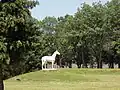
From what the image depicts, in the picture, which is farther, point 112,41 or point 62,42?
point 62,42

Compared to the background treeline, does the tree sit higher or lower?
lower

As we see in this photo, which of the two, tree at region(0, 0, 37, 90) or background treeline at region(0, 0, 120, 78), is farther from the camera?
background treeline at region(0, 0, 120, 78)

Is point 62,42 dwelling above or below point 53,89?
above

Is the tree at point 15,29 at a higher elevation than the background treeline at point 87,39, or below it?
below

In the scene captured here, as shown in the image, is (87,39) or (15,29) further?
(87,39)

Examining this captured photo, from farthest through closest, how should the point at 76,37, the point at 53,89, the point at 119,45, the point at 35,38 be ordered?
the point at 76,37
the point at 119,45
the point at 53,89
the point at 35,38

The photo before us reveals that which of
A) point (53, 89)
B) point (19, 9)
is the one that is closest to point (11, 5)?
point (19, 9)

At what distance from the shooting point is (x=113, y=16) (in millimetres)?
85562

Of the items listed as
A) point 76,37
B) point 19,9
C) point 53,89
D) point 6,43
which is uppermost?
point 76,37

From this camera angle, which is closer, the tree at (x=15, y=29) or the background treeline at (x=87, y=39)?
the tree at (x=15, y=29)

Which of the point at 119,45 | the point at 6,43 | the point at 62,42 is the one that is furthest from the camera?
the point at 62,42

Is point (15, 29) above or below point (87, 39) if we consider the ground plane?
below

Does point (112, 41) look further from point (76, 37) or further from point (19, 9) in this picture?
point (19, 9)

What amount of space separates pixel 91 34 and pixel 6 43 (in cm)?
6859
